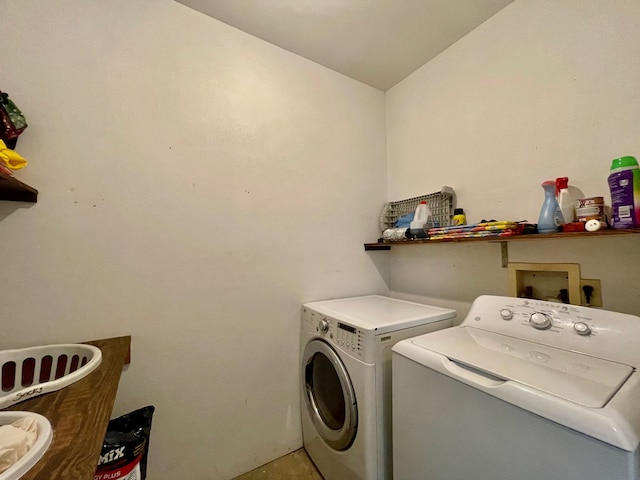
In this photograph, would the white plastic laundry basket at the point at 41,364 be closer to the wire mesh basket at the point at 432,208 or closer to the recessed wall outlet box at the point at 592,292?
the wire mesh basket at the point at 432,208

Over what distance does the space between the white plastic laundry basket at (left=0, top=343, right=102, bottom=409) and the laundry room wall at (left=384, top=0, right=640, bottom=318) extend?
5.95 ft

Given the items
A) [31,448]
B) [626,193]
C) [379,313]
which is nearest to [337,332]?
[379,313]

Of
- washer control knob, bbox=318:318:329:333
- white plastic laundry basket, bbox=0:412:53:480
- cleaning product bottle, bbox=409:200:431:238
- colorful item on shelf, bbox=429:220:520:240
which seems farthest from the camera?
cleaning product bottle, bbox=409:200:431:238

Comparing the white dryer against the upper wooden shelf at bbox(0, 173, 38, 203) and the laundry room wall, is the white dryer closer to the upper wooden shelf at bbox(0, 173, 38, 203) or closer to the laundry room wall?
the laundry room wall

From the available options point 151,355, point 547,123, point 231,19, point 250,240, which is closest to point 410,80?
point 547,123

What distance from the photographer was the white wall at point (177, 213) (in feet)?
3.47

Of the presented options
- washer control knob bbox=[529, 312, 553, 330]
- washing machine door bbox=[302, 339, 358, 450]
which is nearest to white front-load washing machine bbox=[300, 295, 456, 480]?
washing machine door bbox=[302, 339, 358, 450]

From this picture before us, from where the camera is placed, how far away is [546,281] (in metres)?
1.24

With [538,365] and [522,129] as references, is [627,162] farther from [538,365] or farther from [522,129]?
[538,365]

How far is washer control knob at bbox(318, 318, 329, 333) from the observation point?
133 cm

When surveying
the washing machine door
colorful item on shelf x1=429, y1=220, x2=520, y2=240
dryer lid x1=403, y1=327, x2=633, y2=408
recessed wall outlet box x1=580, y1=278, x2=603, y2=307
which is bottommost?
the washing machine door

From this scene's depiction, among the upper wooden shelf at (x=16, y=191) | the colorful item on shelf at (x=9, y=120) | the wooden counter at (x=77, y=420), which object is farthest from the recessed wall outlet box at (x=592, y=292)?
the colorful item on shelf at (x=9, y=120)

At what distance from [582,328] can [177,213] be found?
1732 mm

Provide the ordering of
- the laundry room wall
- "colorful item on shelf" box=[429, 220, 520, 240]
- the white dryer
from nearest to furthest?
1. the white dryer
2. the laundry room wall
3. "colorful item on shelf" box=[429, 220, 520, 240]
